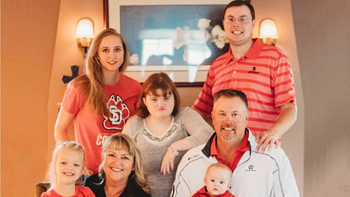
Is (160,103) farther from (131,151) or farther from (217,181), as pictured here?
(217,181)

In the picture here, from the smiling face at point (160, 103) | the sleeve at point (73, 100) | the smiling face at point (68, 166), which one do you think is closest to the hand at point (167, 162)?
the smiling face at point (160, 103)

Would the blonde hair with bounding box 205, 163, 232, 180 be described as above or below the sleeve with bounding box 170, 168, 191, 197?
above

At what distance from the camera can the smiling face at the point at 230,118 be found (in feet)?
5.93

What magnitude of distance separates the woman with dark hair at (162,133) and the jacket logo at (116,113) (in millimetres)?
209

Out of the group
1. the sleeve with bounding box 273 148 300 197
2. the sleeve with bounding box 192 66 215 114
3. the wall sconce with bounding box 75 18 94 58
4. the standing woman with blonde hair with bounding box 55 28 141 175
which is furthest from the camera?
the wall sconce with bounding box 75 18 94 58

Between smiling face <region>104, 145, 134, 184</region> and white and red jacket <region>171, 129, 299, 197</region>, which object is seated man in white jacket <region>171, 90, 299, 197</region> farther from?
smiling face <region>104, 145, 134, 184</region>

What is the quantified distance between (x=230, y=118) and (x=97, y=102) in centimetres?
93

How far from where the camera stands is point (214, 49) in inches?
116

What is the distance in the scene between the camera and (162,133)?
2.15 m

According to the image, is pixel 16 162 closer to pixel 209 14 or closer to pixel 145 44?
pixel 145 44

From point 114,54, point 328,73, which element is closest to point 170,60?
point 114,54

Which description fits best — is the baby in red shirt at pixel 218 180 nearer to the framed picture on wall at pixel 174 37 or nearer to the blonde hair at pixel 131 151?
the blonde hair at pixel 131 151

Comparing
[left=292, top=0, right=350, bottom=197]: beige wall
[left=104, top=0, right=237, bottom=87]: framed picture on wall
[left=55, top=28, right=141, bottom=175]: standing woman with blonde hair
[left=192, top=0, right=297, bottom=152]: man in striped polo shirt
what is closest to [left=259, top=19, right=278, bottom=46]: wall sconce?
[left=292, top=0, right=350, bottom=197]: beige wall

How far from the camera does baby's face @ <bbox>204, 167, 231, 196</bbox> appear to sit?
1.70 meters
